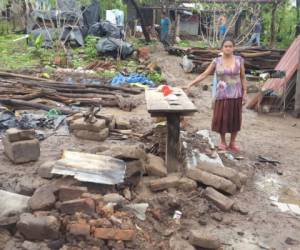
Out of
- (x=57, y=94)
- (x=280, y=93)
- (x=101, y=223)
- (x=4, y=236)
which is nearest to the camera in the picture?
(x=4, y=236)

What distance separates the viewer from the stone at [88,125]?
6746 mm

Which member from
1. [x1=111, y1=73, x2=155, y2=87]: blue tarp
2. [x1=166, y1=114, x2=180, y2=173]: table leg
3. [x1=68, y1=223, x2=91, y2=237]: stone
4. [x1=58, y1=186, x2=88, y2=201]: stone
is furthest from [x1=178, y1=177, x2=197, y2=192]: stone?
[x1=111, y1=73, x2=155, y2=87]: blue tarp

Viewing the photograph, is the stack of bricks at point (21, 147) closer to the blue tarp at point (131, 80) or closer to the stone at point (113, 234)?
the stone at point (113, 234)

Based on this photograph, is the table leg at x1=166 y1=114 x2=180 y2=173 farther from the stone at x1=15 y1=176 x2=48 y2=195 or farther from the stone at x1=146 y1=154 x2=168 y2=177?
the stone at x1=15 y1=176 x2=48 y2=195

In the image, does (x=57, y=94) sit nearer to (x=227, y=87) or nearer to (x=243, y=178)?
(x=227, y=87)

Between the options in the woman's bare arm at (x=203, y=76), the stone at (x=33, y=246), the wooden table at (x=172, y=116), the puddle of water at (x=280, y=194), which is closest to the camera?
the stone at (x=33, y=246)

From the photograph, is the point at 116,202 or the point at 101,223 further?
the point at 116,202

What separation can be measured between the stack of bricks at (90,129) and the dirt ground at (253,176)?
14 cm

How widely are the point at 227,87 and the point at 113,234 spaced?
3365mm

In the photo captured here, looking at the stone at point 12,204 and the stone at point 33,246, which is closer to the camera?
the stone at point 33,246

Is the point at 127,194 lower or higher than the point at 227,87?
lower

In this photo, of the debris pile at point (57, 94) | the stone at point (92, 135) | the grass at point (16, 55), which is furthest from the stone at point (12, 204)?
the grass at point (16, 55)

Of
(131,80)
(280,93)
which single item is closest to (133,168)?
(280,93)

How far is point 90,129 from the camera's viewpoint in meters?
6.78
